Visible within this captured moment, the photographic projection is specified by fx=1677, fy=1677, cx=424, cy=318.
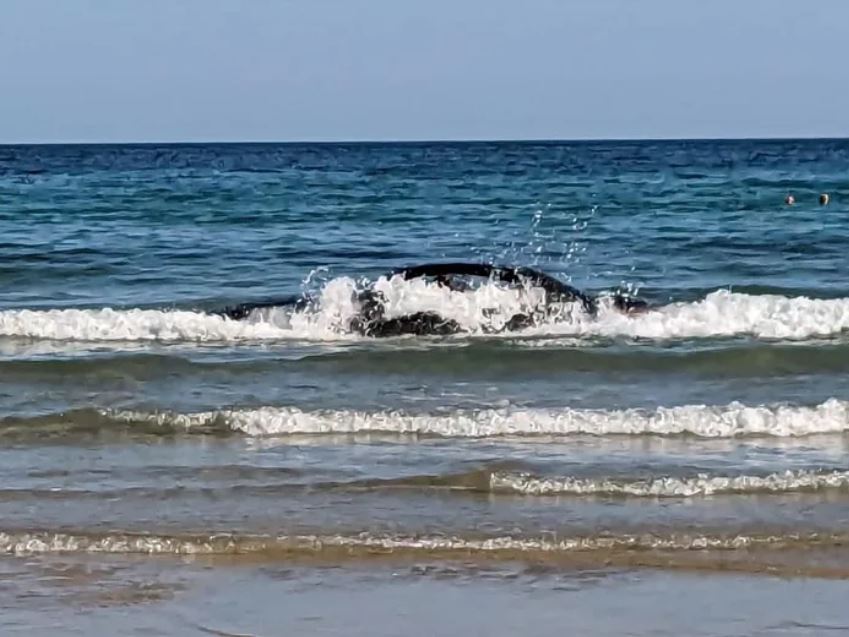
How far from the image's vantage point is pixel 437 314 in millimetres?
14977

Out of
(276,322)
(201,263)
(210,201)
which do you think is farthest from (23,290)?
(210,201)

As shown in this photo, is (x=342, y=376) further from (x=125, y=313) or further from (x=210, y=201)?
(x=210, y=201)

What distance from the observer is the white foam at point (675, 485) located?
852cm

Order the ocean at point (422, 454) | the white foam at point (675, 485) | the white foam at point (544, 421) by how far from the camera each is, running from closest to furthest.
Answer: the ocean at point (422, 454) < the white foam at point (675, 485) < the white foam at point (544, 421)

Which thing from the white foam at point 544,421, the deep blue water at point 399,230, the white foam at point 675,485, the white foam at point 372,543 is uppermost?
the deep blue water at point 399,230

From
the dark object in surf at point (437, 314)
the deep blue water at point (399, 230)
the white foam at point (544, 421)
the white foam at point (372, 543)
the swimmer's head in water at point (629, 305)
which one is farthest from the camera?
the deep blue water at point (399, 230)

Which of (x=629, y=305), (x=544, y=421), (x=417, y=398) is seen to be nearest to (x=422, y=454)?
(x=544, y=421)

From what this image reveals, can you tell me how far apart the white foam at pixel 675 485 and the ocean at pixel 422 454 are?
2cm

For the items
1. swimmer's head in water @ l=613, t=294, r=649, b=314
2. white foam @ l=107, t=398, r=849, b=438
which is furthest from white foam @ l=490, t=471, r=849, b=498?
swimmer's head in water @ l=613, t=294, r=649, b=314

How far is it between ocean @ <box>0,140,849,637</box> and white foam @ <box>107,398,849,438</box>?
0.02 m

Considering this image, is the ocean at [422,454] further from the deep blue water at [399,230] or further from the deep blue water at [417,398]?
the deep blue water at [399,230]

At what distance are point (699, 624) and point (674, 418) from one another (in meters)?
4.00

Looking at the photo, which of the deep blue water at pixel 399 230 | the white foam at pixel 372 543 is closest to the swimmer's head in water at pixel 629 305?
the deep blue water at pixel 399 230

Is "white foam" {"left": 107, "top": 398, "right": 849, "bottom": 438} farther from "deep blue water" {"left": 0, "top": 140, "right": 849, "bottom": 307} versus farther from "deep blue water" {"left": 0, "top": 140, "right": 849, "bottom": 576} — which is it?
"deep blue water" {"left": 0, "top": 140, "right": 849, "bottom": 307}
